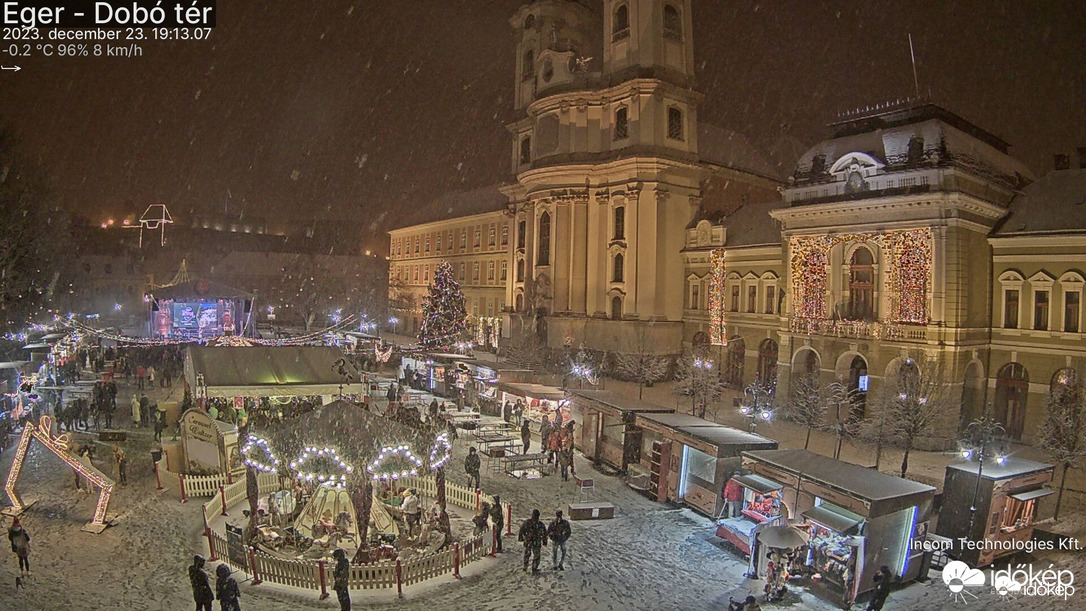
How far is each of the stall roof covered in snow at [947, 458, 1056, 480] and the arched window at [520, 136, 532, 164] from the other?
3698cm

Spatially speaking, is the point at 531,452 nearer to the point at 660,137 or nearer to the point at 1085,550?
the point at 1085,550

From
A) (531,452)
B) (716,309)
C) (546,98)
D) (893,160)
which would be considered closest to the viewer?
(531,452)

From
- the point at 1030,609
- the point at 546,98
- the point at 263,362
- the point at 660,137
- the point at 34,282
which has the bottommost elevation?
the point at 1030,609

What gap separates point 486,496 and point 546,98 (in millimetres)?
32304

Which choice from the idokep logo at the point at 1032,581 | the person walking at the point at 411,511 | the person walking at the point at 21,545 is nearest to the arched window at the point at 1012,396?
the idokep logo at the point at 1032,581

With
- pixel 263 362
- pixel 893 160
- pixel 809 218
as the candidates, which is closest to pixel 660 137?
pixel 809 218

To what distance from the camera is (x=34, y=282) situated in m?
33.1

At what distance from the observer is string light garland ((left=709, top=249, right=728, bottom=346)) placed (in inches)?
1499

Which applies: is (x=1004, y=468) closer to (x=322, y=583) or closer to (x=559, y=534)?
(x=559, y=534)

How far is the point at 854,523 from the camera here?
1302 centimetres

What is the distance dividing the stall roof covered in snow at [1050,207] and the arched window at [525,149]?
2927 centimetres

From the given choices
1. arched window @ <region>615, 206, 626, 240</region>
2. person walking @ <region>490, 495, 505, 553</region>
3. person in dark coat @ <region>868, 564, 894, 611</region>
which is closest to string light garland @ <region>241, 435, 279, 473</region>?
person walking @ <region>490, 495, 505, 553</region>

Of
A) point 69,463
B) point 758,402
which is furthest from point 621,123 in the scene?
point 69,463

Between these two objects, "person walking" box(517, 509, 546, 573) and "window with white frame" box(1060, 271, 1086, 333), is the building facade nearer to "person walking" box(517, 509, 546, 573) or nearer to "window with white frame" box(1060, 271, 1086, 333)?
"window with white frame" box(1060, 271, 1086, 333)
